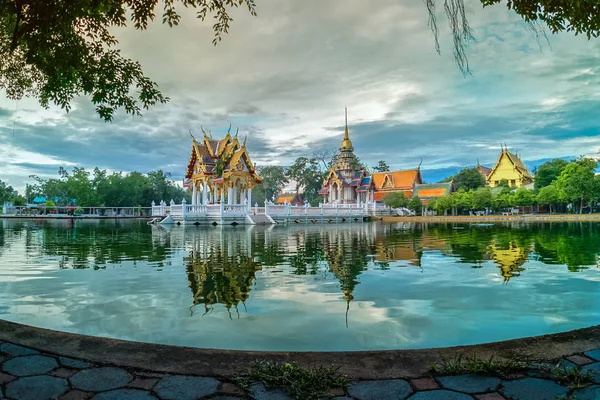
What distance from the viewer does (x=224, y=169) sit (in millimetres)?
33062

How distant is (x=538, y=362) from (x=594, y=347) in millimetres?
526

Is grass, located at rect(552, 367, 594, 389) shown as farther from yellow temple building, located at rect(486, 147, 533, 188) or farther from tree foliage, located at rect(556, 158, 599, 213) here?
yellow temple building, located at rect(486, 147, 533, 188)

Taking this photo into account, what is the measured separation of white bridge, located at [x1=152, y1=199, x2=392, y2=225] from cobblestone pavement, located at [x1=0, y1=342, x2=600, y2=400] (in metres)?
27.5

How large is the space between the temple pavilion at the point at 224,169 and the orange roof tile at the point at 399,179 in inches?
Answer: 1046

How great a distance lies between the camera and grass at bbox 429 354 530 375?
7.81ft

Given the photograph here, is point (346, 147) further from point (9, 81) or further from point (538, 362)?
point (538, 362)

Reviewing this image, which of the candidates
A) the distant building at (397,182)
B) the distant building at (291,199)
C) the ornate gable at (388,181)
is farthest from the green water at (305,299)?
the distant building at (291,199)

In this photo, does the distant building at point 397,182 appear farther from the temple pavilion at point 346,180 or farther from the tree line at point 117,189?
the tree line at point 117,189

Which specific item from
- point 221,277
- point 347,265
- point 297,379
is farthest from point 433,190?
point 297,379

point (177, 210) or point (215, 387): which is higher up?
point (177, 210)

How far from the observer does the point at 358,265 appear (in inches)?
328

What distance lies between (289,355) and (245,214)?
2898 cm

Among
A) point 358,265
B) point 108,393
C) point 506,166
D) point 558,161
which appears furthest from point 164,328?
point 506,166

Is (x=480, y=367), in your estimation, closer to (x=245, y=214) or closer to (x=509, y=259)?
(x=509, y=259)
